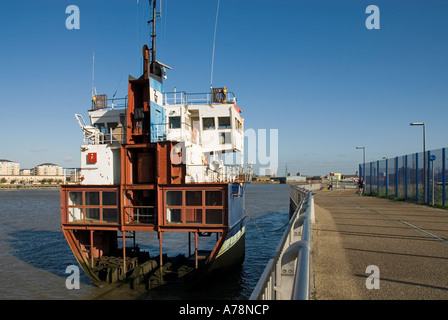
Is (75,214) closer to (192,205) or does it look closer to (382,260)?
(192,205)

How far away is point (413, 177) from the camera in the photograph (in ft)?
85.3

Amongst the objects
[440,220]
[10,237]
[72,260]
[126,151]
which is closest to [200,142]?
[126,151]

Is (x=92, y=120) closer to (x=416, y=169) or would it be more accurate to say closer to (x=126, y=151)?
(x=126, y=151)

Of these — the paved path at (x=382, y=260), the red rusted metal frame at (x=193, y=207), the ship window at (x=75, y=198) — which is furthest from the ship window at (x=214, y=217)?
the ship window at (x=75, y=198)

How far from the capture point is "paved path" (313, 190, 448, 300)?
5961mm

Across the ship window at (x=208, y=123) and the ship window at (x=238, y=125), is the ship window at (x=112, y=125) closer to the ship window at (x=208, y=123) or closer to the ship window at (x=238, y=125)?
the ship window at (x=208, y=123)

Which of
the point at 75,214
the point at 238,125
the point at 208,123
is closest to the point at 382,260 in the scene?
the point at 208,123

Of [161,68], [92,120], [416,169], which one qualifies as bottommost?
[416,169]

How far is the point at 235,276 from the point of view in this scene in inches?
627

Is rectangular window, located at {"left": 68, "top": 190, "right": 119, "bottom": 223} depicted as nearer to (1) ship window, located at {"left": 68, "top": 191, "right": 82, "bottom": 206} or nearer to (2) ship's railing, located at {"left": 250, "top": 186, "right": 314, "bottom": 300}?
(1) ship window, located at {"left": 68, "top": 191, "right": 82, "bottom": 206}

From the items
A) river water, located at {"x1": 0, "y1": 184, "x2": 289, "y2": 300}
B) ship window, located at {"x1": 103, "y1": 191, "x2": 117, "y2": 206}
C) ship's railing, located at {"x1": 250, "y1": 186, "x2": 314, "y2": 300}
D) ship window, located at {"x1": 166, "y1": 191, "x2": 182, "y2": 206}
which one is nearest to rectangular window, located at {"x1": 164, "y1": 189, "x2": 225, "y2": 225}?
ship window, located at {"x1": 166, "y1": 191, "x2": 182, "y2": 206}

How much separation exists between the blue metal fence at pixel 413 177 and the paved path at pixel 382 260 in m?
9.75

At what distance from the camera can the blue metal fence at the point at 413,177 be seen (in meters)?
22.2

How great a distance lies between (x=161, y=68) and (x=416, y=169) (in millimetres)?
19772
